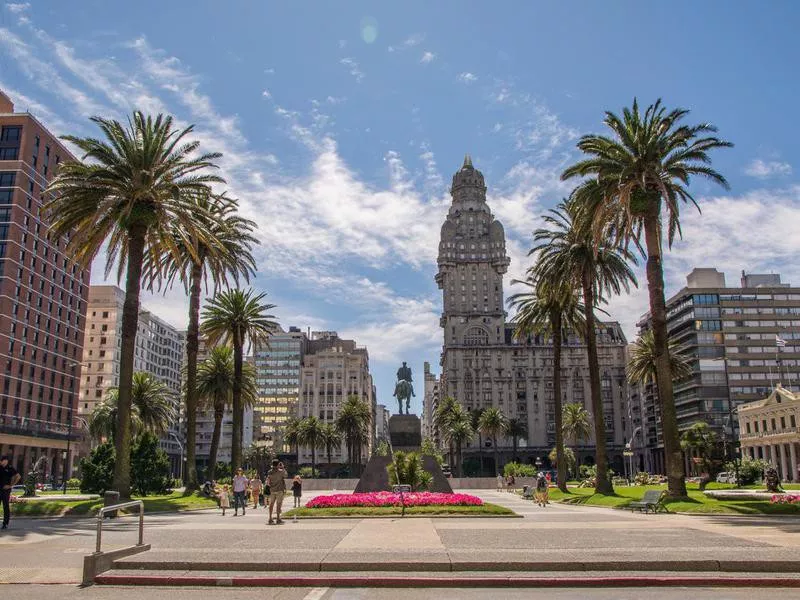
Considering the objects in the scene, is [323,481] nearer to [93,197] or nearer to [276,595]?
[93,197]

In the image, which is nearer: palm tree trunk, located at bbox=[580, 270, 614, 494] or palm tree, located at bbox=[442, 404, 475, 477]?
palm tree trunk, located at bbox=[580, 270, 614, 494]

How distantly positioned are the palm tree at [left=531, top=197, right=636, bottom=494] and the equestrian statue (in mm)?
32963

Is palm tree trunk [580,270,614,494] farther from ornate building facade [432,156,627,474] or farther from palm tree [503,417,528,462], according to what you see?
ornate building facade [432,156,627,474]

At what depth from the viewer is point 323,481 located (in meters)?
83.2

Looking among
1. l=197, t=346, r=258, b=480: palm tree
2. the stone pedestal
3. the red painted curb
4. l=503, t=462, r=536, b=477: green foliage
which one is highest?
l=197, t=346, r=258, b=480: palm tree

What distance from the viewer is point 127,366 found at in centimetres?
3491

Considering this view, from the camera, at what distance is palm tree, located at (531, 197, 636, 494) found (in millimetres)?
44500

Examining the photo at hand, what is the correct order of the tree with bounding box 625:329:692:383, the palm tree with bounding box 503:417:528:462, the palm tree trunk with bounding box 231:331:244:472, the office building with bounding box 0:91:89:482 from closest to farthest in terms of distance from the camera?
the palm tree trunk with bounding box 231:331:244:472
the tree with bounding box 625:329:692:383
the office building with bounding box 0:91:89:482
the palm tree with bounding box 503:417:528:462

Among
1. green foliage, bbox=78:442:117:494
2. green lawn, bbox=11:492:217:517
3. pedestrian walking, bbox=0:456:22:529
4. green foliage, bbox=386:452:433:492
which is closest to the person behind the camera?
pedestrian walking, bbox=0:456:22:529

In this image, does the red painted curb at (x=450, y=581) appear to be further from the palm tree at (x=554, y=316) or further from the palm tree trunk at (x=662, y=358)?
the palm tree at (x=554, y=316)

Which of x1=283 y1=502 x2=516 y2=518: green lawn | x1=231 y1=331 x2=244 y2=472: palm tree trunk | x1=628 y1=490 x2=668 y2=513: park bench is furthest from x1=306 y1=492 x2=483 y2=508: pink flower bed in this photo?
x1=231 y1=331 x2=244 y2=472: palm tree trunk

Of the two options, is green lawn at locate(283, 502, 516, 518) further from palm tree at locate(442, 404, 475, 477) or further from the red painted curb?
palm tree at locate(442, 404, 475, 477)

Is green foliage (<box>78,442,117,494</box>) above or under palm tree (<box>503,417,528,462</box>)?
under

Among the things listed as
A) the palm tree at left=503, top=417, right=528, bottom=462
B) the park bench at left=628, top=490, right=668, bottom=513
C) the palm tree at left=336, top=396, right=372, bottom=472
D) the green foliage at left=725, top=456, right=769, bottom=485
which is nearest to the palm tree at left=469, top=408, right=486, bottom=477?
the palm tree at left=503, top=417, right=528, bottom=462
